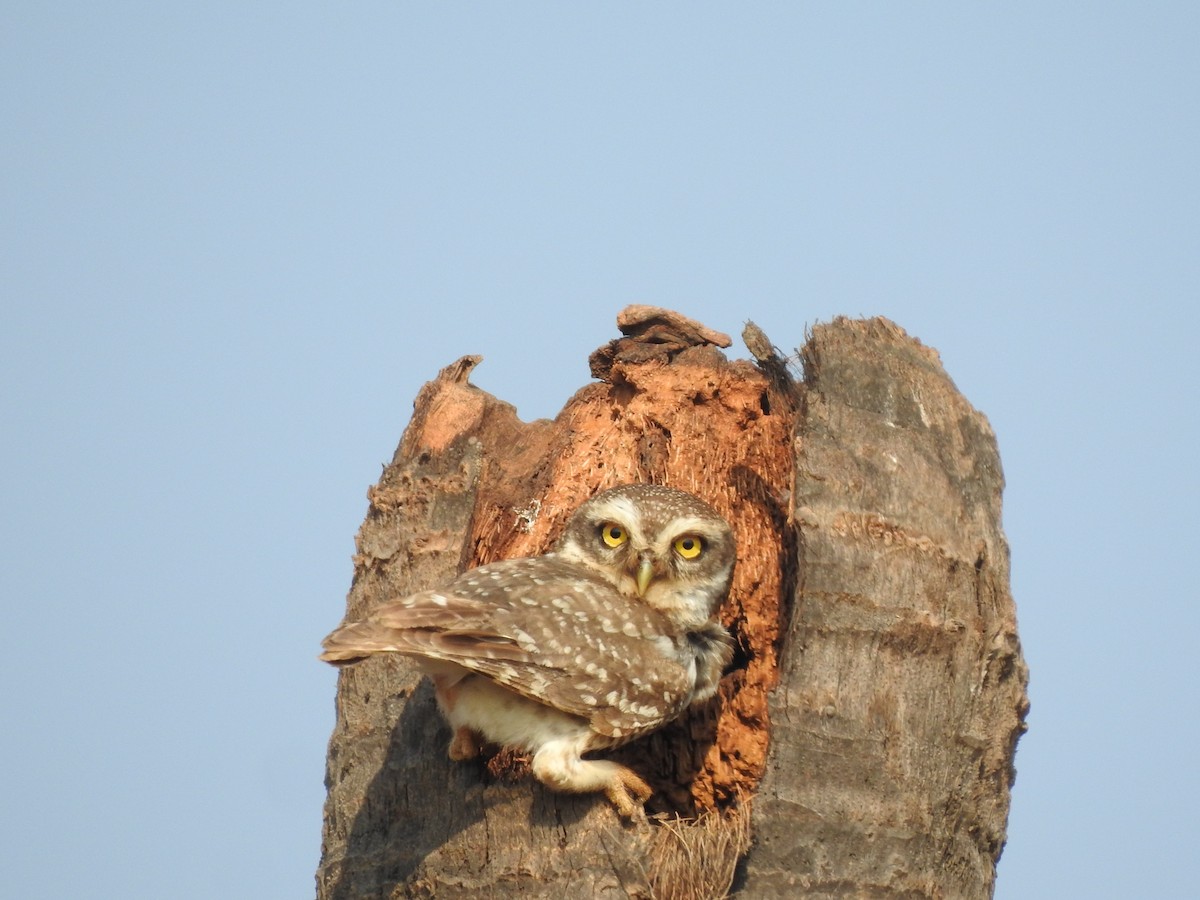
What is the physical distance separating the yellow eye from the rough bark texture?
449mm

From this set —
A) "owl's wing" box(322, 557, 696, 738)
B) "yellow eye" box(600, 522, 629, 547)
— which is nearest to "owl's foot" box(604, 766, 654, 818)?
"owl's wing" box(322, 557, 696, 738)

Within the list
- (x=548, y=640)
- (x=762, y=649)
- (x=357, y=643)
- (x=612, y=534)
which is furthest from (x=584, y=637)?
(x=762, y=649)

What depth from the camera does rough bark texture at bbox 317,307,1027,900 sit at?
485 centimetres

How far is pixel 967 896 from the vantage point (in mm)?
5082

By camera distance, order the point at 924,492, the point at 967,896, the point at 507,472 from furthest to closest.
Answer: the point at 507,472 → the point at 924,492 → the point at 967,896

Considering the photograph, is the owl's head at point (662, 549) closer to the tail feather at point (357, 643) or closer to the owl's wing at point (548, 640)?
the owl's wing at point (548, 640)

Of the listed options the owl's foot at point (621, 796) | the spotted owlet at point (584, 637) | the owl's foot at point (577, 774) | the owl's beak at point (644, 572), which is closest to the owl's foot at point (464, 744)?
the spotted owlet at point (584, 637)

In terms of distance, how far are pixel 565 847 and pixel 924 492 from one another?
190 cm

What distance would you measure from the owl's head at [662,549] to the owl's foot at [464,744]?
43.1 inches

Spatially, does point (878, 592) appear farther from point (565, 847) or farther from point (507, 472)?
Answer: point (507, 472)

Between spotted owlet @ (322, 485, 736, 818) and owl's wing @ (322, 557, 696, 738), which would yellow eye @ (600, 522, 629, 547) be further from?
owl's wing @ (322, 557, 696, 738)

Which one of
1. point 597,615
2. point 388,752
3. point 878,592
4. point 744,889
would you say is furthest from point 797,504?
point 388,752

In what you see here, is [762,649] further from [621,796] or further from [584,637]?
[621,796]

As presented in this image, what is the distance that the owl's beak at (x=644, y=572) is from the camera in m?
5.88
